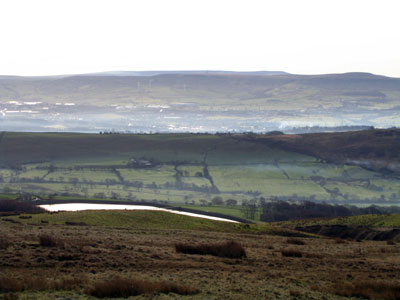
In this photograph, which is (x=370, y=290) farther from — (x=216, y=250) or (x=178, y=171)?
(x=178, y=171)

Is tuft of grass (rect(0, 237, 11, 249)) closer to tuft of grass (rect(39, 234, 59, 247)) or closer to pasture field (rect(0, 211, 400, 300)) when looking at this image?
pasture field (rect(0, 211, 400, 300))

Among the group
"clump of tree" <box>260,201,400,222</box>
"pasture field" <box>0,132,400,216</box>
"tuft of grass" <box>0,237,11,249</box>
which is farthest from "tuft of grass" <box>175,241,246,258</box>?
"pasture field" <box>0,132,400,216</box>

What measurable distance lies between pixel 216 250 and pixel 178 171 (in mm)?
89733

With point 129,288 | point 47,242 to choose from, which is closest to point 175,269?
point 129,288

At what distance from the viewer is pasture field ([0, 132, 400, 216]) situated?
9800 cm

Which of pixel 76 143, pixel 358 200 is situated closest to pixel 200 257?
pixel 358 200

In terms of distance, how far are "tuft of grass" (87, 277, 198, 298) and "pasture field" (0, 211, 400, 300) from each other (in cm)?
4

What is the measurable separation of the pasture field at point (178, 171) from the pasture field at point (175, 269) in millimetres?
60409

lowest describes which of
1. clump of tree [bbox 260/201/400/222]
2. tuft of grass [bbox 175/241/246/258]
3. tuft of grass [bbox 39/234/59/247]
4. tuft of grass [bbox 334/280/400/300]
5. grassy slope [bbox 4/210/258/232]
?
clump of tree [bbox 260/201/400/222]

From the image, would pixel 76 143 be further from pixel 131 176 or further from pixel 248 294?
pixel 248 294

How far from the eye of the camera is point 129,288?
16.6 metres

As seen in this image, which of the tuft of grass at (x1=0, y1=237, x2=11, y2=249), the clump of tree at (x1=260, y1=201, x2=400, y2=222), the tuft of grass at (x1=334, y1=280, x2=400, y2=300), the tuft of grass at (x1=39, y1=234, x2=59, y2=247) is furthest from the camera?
the clump of tree at (x1=260, y1=201, x2=400, y2=222)

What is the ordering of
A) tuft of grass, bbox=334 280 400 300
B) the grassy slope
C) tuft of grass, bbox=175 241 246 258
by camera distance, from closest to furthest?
tuft of grass, bbox=334 280 400 300 < tuft of grass, bbox=175 241 246 258 < the grassy slope

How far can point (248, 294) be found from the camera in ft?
56.1
